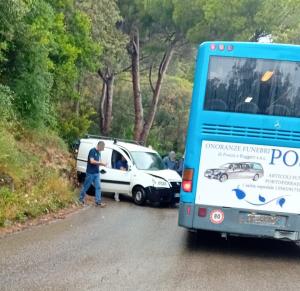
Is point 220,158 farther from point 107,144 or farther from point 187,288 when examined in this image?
point 107,144

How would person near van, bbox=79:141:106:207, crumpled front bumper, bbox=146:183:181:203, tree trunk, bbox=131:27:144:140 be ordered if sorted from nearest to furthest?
person near van, bbox=79:141:106:207, crumpled front bumper, bbox=146:183:181:203, tree trunk, bbox=131:27:144:140

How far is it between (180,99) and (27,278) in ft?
126

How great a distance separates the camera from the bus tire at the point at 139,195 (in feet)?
57.1

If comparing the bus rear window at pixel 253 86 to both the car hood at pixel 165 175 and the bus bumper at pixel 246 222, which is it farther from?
the car hood at pixel 165 175

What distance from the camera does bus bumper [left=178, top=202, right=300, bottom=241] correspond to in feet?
30.7

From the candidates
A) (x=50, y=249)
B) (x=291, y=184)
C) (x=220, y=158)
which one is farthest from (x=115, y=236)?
(x=291, y=184)

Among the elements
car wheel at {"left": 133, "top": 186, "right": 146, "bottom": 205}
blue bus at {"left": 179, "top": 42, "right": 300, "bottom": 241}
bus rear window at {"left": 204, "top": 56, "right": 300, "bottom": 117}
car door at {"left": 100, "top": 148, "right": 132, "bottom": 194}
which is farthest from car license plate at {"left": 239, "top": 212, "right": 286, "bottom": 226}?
car door at {"left": 100, "top": 148, "right": 132, "bottom": 194}

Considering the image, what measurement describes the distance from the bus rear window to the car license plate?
5.58 feet

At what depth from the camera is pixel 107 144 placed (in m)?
19.0

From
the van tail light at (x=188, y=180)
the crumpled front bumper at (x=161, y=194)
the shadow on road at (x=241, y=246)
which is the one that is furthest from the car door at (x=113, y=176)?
the van tail light at (x=188, y=180)

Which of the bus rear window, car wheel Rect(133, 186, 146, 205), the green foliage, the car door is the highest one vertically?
the bus rear window

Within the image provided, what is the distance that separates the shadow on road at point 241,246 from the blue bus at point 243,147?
3.01 ft

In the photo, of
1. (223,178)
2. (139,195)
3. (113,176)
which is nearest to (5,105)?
(113,176)

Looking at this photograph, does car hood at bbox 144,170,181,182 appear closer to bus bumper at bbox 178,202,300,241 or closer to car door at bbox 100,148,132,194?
car door at bbox 100,148,132,194
